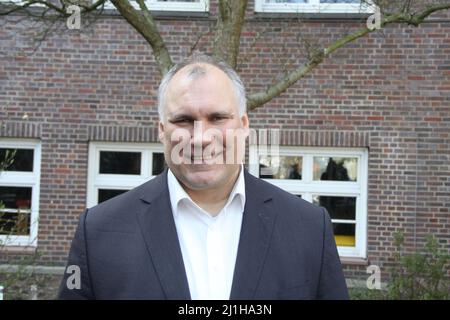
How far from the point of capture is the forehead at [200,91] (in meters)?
2.01

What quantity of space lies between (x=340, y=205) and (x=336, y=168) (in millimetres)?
552

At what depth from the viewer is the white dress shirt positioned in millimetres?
2021

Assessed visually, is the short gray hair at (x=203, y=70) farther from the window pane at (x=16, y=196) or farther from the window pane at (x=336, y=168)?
the window pane at (x=16, y=196)

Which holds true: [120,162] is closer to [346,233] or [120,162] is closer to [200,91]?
[346,233]

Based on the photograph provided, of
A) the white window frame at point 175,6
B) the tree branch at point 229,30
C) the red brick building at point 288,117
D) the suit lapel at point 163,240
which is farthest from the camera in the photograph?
the white window frame at point 175,6

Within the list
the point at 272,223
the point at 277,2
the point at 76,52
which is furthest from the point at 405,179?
→ the point at 272,223

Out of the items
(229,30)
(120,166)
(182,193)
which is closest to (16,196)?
(120,166)

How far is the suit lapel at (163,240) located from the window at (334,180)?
5774 mm

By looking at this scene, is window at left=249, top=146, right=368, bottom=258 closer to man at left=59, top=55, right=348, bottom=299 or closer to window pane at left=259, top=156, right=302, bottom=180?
window pane at left=259, top=156, right=302, bottom=180

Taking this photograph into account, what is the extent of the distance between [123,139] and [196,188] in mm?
6032

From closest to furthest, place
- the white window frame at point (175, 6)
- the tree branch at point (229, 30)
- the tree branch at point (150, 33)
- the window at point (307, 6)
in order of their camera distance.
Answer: the tree branch at point (229, 30), the tree branch at point (150, 33), the window at point (307, 6), the white window frame at point (175, 6)

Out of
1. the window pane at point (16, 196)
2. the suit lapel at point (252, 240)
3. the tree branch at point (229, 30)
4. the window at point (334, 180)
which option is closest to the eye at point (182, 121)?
the suit lapel at point (252, 240)

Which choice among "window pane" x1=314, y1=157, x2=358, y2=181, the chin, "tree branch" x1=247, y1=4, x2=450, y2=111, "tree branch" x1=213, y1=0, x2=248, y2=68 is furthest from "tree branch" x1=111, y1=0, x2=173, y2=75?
"window pane" x1=314, y1=157, x2=358, y2=181

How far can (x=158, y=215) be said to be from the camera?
212 cm
